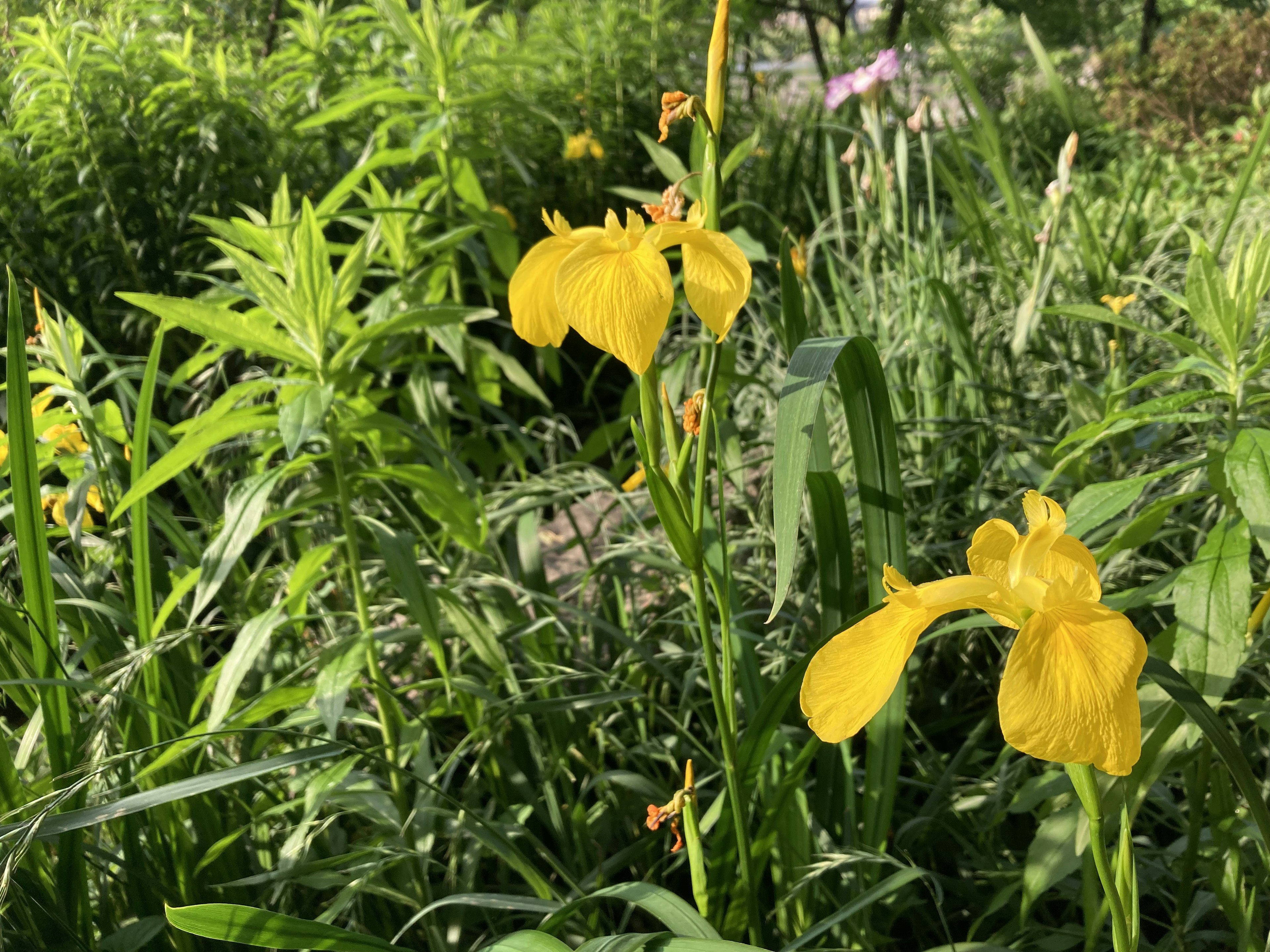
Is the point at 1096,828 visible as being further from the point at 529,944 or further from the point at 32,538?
the point at 32,538

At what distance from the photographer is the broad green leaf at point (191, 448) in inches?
37.0

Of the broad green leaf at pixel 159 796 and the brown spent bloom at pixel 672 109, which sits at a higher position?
the brown spent bloom at pixel 672 109

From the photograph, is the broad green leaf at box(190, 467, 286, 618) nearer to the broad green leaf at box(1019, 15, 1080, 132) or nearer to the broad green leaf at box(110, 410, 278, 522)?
the broad green leaf at box(110, 410, 278, 522)

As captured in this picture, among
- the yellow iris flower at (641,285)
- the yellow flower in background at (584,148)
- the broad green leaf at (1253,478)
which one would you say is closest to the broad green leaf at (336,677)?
the yellow iris flower at (641,285)

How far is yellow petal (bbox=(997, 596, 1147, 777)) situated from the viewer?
0.45 meters

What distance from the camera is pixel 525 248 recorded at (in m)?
2.64

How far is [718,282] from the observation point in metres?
0.63

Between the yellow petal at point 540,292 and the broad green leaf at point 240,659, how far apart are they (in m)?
0.45

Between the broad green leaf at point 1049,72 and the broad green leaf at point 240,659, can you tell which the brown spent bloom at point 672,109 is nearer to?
the broad green leaf at point 240,659

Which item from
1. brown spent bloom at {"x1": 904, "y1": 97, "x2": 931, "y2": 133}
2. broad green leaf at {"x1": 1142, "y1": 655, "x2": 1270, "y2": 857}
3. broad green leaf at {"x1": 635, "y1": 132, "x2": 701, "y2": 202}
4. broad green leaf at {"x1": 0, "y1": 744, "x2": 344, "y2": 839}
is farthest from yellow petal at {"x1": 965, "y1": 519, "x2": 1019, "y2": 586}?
brown spent bloom at {"x1": 904, "y1": 97, "x2": 931, "y2": 133}

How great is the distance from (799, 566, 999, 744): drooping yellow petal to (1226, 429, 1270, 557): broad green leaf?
1.42 ft

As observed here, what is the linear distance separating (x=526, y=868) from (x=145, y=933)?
1.23 feet

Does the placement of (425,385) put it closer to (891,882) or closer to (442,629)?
(442,629)

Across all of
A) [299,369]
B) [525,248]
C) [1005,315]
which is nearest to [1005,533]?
[299,369]
